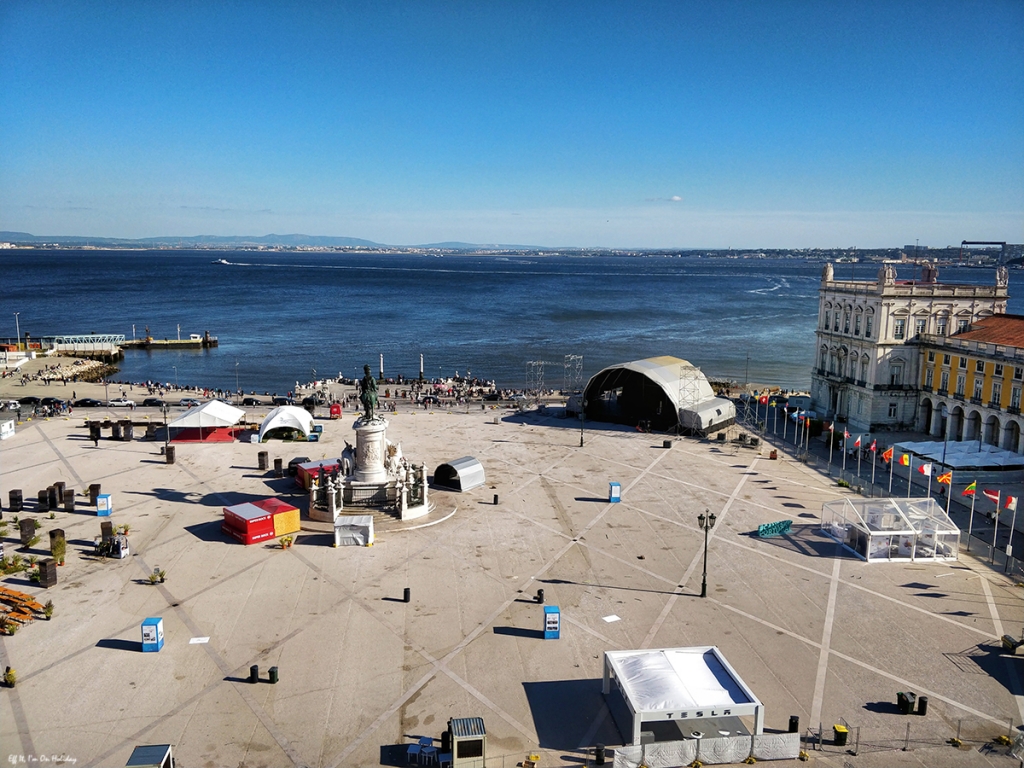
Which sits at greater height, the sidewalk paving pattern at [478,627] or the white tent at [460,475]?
the white tent at [460,475]

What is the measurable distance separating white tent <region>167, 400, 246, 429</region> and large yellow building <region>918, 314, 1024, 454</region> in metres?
43.8

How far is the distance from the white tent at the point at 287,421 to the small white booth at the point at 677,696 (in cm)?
3240

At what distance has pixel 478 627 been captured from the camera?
23.8 metres

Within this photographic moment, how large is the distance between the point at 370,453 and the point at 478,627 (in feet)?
42.0

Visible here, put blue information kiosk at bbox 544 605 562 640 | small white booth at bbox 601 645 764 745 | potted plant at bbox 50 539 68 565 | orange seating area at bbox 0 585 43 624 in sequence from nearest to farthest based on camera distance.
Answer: small white booth at bbox 601 645 764 745, blue information kiosk at bbox 544 605 562 640, orange seating area at bbox 0 585 43 624, potted plant at bbox 50 539 68 565

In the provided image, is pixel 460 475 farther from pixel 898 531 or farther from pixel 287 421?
pixel 898 531

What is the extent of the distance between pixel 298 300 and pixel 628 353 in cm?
10547

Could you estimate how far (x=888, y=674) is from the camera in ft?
70.4

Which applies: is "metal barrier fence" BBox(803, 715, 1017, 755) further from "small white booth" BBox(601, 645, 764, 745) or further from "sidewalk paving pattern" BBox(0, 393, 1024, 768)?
"small white booth" BBox(601, 645, 764, 745)

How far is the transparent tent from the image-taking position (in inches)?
1195

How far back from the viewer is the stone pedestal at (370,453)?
34156 millimetres

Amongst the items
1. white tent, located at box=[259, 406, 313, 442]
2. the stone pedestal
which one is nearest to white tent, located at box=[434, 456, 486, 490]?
the stone pedestal

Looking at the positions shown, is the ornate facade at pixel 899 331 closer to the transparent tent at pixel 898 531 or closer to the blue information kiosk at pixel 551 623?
the transparent tent at pixel 898 531

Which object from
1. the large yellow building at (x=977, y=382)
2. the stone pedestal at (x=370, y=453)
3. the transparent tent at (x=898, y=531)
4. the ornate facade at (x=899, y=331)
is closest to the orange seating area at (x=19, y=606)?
the stone pedestal at (x=370, y=453)
